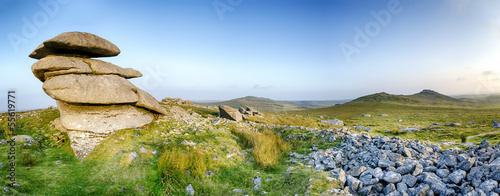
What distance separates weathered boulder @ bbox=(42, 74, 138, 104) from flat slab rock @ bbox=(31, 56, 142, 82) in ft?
1.21

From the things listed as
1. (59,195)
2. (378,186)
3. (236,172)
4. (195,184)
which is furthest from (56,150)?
(378,186)

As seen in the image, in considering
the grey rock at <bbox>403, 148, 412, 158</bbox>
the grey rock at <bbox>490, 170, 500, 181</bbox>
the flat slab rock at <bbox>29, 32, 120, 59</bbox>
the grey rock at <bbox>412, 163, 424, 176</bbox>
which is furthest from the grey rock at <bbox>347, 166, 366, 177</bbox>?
the flat slab rock at <bbox>29, 32, 120, 59</bbox>

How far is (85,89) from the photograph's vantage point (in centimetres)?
973

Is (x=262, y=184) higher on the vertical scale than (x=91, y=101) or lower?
lower

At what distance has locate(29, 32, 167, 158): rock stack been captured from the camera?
9250 millimetres

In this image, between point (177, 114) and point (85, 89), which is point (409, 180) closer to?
point (85, 89)

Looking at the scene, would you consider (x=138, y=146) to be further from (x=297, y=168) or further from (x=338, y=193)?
(x=338, y=193)

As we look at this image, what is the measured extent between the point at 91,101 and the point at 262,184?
937 centimetres

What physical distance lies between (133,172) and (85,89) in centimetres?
592

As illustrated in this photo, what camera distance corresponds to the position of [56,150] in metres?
8.85

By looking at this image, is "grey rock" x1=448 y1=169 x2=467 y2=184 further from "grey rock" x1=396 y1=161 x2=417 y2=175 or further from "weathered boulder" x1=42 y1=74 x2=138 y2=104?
"weathered boulder" x1=42 y1=74 x2=138 y2=104

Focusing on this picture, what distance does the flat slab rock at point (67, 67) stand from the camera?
9.89 m

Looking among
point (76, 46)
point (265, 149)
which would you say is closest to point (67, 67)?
point (76, 46)

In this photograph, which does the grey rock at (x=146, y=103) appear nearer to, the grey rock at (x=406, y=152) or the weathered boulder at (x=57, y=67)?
the weathered boulder at (x=57, y=67)
